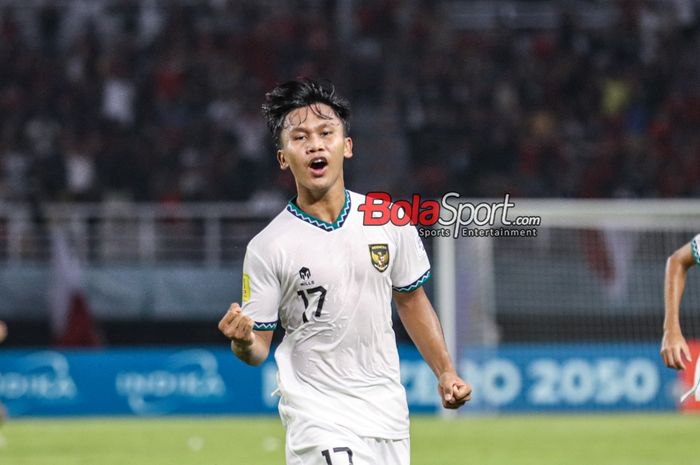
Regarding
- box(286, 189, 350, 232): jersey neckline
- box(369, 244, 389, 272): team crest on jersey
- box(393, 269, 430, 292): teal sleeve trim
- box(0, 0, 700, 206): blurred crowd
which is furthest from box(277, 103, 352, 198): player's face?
box(0, 0, 700, 206): blurred crowd

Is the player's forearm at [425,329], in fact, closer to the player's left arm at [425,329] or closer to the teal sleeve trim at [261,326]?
the player's left arm at [425,329]

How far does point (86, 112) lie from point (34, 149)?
1.05 metres

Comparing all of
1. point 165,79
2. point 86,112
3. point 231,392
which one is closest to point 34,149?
point 86,112

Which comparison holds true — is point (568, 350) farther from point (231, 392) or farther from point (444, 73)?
point (444, 73)

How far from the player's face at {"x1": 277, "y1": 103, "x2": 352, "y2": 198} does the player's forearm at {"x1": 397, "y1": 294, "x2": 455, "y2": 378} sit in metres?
0.58

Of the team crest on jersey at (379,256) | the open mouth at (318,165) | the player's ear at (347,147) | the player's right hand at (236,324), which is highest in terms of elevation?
the player's ear at (347,147)

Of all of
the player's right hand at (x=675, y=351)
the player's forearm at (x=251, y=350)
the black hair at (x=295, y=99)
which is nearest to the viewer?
the player's forearm at (x=251, y=350)

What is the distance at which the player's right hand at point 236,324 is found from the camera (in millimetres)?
→ 4281

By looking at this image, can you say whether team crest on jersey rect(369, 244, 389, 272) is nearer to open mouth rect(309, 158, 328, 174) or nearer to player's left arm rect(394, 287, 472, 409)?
player's left arm rect(394, 287, 472, 409)

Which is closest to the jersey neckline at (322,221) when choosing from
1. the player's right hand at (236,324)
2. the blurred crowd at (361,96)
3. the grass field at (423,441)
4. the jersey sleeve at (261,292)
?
the jersey sleeve at (261,292)

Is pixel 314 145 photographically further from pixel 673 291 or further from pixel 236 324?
pixel 673 291

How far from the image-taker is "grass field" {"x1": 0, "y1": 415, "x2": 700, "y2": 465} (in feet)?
35.1

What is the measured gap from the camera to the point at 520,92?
2097cm

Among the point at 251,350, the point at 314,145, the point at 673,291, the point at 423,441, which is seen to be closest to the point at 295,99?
the point at 314,145
